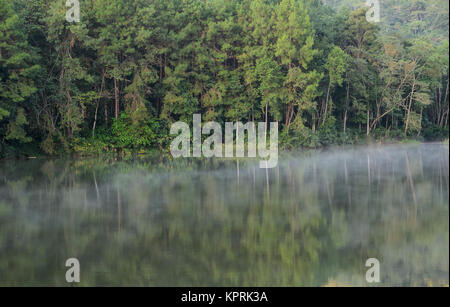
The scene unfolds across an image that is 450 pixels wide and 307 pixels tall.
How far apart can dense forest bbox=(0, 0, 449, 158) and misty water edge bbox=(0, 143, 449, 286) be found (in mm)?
5508

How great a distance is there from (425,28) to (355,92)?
42.4 feet

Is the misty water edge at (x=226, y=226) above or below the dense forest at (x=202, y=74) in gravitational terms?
below

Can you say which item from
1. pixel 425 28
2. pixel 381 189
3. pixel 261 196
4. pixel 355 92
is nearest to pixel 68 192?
pixel 261 196

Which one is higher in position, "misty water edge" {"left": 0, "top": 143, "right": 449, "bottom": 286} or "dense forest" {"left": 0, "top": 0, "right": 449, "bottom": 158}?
"dense forest" {"left": 0, "top": 0, "right": 449, "bottom": 158}

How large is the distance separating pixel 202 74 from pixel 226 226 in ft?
57.9

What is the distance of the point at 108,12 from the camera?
23328 millimetres

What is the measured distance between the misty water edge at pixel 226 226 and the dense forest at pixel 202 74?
217 inches

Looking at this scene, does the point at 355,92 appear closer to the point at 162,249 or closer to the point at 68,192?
the point at 68,192

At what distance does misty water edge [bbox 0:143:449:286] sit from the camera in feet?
24.0

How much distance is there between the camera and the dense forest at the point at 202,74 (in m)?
22.0

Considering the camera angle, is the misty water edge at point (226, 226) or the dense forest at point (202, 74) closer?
the misty water edge at point (226, 226)

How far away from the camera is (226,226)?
9.83 m

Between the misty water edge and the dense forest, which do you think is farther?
the dense forest

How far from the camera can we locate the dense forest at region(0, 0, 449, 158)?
868 inches
